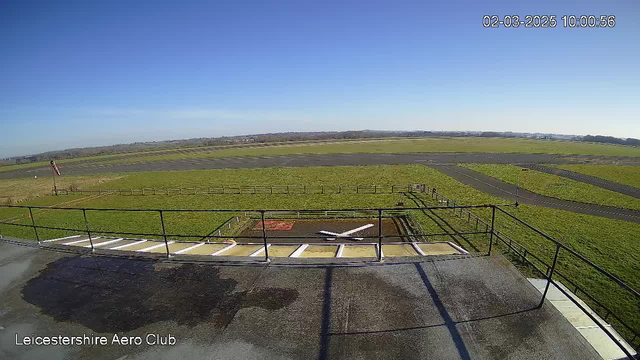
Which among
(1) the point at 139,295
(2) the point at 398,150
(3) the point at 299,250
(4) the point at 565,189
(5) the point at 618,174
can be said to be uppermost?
(1) the point at 139,295

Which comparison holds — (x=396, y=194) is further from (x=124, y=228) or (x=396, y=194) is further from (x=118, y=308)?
(x=118, y=308)

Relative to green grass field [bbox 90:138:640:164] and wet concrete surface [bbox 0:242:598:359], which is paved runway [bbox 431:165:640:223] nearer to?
wet concrete surface [bbox 0:242:598:359]

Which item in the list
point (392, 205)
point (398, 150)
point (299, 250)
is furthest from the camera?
point (398, 150)

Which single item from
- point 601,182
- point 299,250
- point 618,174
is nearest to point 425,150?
point 618,174

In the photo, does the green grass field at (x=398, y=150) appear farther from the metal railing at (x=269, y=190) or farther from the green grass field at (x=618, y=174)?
the metal railing at (x=269, y=190)

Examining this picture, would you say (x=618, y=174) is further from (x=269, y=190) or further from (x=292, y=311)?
(x=292, y=311)

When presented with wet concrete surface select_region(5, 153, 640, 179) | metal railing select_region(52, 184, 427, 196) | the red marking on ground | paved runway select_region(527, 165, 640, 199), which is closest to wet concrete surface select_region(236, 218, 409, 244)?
the red marking on ground
